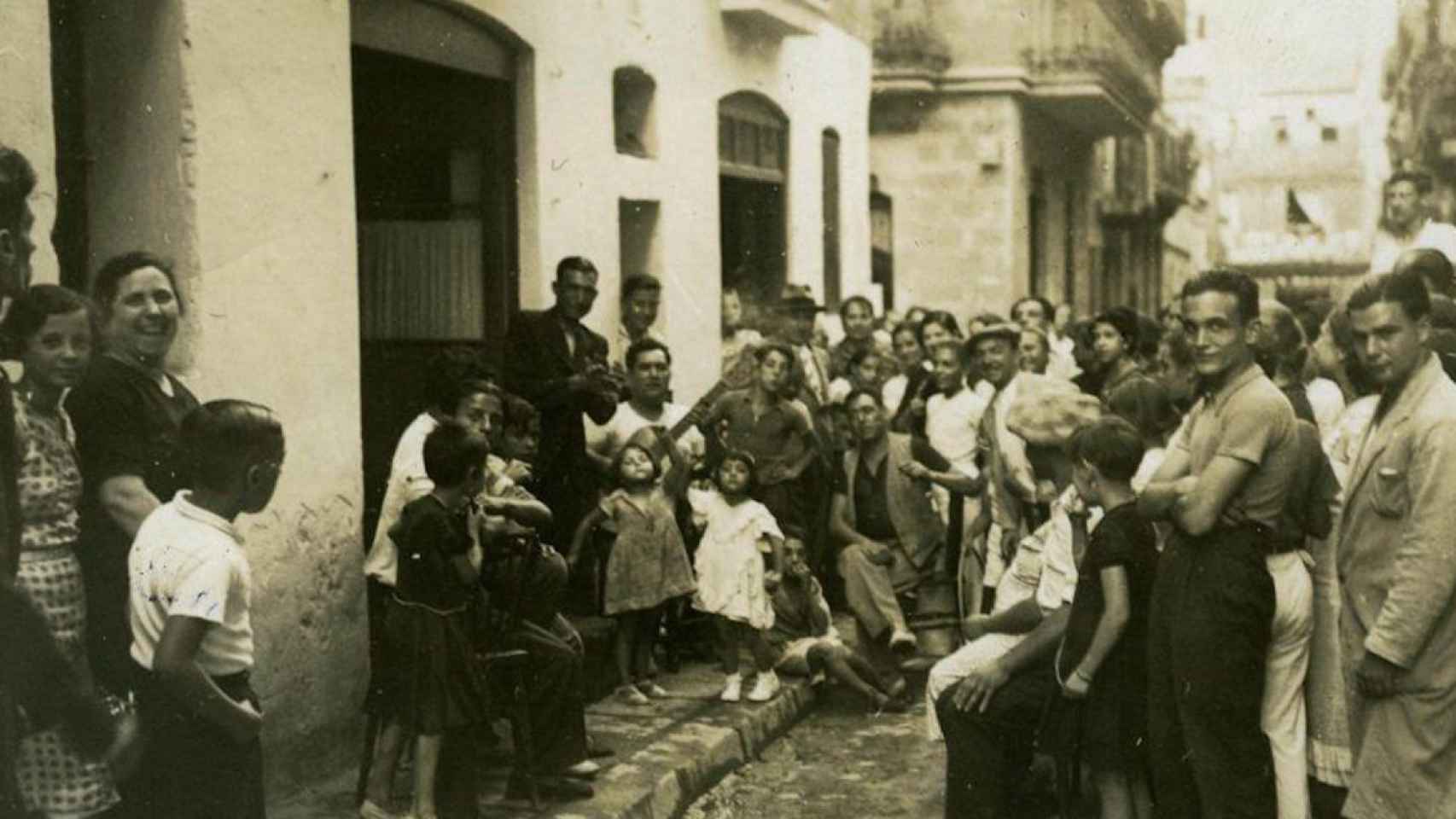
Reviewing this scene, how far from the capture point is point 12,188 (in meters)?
4.46

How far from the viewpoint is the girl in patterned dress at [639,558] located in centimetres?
884

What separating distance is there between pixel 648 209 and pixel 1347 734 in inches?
267

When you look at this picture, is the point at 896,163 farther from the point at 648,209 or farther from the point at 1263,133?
the point at 1263,133

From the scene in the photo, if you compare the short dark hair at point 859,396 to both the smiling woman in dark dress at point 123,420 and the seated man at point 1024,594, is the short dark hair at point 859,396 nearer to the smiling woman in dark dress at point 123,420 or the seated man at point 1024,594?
the seated man at point 1024,594

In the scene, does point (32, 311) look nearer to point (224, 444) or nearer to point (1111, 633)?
point (224, 444)

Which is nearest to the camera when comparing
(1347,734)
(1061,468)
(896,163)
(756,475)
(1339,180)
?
(1347,734)

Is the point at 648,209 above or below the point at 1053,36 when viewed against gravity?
below

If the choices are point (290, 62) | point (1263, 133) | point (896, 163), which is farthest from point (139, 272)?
point (1263, 133)

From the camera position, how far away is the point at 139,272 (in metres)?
5.24

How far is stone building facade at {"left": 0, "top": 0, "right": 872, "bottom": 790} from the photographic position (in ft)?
22.3

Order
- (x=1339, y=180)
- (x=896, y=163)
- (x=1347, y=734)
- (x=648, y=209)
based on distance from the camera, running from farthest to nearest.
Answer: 1. (x=1339, y=180)
2. (x=896, y=163)
3. (x=648, y=209)
4. (x=1347, y=734)

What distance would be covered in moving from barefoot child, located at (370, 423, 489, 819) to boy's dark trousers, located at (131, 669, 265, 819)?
1.82 m

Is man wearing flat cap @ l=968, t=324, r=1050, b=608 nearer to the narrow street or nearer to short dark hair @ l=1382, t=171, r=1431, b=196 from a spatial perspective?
the narrow street

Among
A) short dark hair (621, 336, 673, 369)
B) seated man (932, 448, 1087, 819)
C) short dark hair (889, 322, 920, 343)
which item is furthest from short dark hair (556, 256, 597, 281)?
short dark hair (889, 322, 920, 343)
